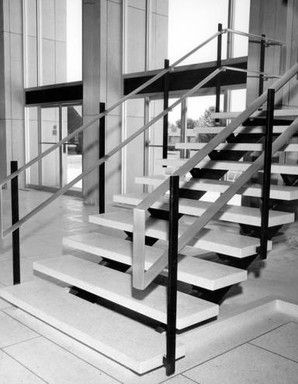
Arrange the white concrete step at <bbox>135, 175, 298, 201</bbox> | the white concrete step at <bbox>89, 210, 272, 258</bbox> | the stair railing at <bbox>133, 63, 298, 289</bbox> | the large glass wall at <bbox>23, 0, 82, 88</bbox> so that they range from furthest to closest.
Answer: the large glass wall at <bbox>23, 0, 82, 88</bbox> → the white concrete step at <bbox>135, 175, 298, 201</bbox> → the white concrete step at <bbox>89, 210, 272, 258</bbox> → the stair railing at <bbox>133, 63, 298, 289</bbox>

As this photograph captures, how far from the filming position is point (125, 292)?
3.24m

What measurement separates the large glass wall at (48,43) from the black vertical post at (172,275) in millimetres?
9793

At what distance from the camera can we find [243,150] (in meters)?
4.38

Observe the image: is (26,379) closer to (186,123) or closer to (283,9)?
(283,9)

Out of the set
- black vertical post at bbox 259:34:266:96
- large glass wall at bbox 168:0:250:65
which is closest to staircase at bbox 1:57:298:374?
black vertical post at bbox 259:34:266:96

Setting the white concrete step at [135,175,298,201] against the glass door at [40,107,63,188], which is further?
the glass door at [40,107,63,188]

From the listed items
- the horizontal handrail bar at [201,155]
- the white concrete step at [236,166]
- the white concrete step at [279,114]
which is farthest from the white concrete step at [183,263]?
the white concrete step at [279,114]

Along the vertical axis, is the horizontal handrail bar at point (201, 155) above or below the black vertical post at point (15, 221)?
above

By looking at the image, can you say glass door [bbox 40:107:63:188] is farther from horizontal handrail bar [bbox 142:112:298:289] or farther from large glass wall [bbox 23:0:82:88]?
horizontal handrail bar [bbox 142:112:298:289]

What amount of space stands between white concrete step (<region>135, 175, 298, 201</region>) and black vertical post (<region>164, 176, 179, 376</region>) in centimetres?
137

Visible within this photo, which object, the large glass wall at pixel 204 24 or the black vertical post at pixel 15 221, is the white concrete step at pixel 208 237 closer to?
the black vertical post at pixel 15 221

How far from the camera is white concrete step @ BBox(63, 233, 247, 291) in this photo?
124 inches

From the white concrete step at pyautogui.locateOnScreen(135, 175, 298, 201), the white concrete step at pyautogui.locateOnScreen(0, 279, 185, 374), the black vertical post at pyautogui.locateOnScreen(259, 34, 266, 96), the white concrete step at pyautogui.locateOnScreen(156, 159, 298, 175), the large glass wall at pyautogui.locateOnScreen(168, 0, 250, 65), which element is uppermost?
the large glass wall at pyautogui.locateOnScreen(168, 0, 250, 65)

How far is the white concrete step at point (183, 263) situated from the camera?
3143 mm
